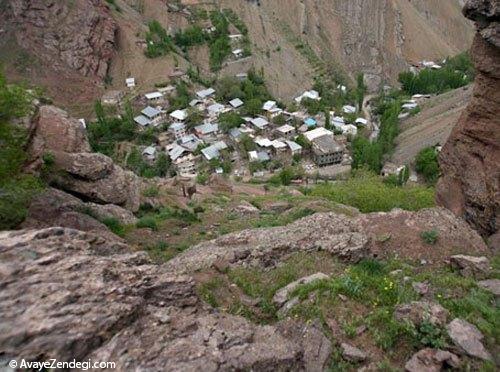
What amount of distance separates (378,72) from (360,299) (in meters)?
68.3

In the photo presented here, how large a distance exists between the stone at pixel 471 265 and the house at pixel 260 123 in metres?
40.0

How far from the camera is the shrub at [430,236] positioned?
42.0ft

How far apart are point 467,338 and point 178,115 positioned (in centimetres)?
4586

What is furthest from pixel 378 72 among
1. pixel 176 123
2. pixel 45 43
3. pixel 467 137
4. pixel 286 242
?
pixel 286 242

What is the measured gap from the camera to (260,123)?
167 feet

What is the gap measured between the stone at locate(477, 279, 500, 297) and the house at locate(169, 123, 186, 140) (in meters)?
41.4

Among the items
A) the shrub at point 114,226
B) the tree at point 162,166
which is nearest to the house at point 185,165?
the tree at point 162,166

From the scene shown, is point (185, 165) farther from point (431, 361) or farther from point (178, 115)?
point (431, 361)

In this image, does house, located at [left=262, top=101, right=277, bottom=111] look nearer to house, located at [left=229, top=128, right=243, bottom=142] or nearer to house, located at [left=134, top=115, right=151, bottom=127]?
house, located at [left=229, top=128, right=243, bottom=142]

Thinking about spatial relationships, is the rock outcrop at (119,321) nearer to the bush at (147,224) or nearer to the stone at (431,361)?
the stone at (431,361)

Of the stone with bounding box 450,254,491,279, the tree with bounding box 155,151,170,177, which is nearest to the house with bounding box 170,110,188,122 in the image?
the tree with bounding box 155,151,170,177

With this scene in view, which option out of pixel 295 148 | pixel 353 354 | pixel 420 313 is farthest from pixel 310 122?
pixel 353 354

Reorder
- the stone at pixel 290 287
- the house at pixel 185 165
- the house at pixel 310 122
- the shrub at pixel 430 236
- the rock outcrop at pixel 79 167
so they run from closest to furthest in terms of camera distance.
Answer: the stone at pixel 290 287 < the shrub at pixel 430 236 < the rock outcrop at pixel 79 167 < the house at pixel 185 165 < the house at pixel 310 122

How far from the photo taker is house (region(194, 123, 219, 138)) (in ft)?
162
